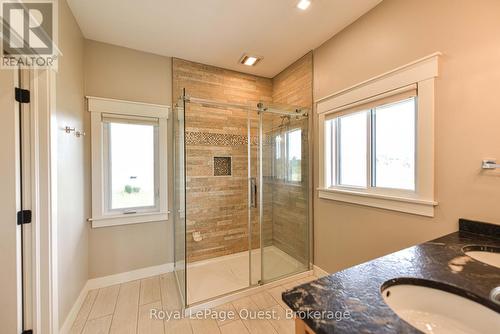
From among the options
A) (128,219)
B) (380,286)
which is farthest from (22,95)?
(380,286)

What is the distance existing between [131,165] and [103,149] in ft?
1.09

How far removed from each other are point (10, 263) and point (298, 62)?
3.29m

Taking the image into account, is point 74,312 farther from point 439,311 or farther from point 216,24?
point 216,24

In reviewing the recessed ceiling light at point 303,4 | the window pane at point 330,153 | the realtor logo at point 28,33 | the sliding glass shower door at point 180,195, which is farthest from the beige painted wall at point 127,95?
the window pane at point 330,153

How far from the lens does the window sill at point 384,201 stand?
1.56 m

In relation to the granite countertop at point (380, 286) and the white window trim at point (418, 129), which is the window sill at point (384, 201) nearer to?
the white window trim at point (418, 129)

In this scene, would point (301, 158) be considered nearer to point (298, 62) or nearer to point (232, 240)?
point (298, 62)

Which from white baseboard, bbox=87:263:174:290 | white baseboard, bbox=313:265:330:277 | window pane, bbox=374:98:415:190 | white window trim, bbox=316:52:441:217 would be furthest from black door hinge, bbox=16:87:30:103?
white baseboard, bbox=313:265:330:277

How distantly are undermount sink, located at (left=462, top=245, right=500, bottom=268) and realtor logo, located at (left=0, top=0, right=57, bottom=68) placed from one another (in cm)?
273

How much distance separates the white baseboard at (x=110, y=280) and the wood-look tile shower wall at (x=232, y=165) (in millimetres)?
369

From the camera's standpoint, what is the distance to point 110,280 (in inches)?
94.9

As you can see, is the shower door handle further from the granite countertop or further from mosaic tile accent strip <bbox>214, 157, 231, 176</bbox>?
the granite countertop

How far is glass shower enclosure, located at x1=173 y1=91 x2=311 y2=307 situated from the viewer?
Result: 2576 millimetres

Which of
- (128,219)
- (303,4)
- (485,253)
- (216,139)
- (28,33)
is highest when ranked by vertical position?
(303,4)
